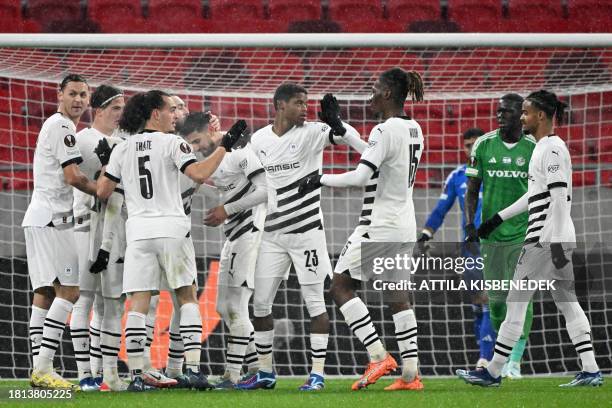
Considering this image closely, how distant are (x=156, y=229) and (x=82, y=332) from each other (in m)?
1.08

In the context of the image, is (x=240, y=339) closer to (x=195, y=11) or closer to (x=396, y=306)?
(x=396, y=306)

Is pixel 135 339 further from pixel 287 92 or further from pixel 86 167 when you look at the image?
pixel 287 92

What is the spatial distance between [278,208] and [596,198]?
4.46 meters

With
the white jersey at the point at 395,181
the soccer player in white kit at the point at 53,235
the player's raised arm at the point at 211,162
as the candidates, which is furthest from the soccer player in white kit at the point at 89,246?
the white jersey at the point at 395,181

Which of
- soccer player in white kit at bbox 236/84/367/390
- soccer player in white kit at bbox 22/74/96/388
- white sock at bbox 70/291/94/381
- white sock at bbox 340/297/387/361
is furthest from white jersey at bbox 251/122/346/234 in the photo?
white sock at bbox 70/291/94/381

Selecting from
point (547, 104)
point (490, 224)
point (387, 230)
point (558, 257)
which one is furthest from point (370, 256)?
point (547, 104)

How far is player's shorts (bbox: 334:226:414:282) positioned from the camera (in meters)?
6.51

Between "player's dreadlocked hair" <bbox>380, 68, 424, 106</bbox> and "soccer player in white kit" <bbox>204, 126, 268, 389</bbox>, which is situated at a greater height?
"player's dreadlocked hair" <bbox>380, 68, 424, 106</bbox>

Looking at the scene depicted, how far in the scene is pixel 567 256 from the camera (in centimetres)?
643

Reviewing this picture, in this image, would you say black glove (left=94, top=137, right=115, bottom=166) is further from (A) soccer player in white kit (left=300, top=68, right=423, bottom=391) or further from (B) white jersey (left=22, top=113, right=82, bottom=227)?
(A) soccer player in white kit (left=300, top=68, right=423, bottom=391)

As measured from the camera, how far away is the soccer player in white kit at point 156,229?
630cm

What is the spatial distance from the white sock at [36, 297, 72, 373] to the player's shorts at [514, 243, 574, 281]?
286cm

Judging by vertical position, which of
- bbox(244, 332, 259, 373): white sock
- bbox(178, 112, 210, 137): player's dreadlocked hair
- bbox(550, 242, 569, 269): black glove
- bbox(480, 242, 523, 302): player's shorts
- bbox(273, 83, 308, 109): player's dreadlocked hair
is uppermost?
bbox(273, 83, 308, 109): player's dreadlocked hair

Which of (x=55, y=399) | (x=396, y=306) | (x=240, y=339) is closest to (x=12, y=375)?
(x=240, y=339)
